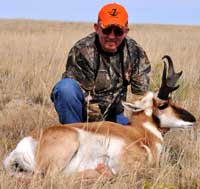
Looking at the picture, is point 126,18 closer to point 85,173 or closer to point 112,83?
point 112,83

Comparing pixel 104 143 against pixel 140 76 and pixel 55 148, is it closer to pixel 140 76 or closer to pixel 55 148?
pixel 55 148

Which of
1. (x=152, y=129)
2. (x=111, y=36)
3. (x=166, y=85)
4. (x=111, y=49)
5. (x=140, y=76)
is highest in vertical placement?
(x=111, y=36)

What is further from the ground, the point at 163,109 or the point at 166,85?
the point at 166,85

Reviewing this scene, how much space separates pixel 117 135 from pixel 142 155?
0.26 m

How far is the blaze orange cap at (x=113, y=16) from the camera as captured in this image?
4641mm

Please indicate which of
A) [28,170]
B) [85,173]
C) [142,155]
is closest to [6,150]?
[28,170]

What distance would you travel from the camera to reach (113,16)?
4.65 metres

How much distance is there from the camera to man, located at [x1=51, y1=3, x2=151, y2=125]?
4.76 meters

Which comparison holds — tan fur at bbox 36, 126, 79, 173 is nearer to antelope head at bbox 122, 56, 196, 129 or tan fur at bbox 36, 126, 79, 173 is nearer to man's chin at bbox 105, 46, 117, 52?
antelope head at bbox 122, 56, 196, 129

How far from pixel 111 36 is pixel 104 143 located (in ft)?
4.01

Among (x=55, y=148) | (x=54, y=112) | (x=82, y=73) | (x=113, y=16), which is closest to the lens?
(x=55, y=148)

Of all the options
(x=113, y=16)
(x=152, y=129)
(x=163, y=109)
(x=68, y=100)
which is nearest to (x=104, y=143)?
(x=152, y=129)

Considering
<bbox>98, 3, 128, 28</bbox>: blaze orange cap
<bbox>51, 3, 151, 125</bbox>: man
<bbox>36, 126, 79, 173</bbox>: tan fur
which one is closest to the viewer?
<bbox>36, 126, 79, 173</bbox>: tan fur


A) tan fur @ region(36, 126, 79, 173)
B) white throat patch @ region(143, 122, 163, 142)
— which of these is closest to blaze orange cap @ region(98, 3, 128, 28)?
white throat patch @ region(143, 122, 163, 142)
